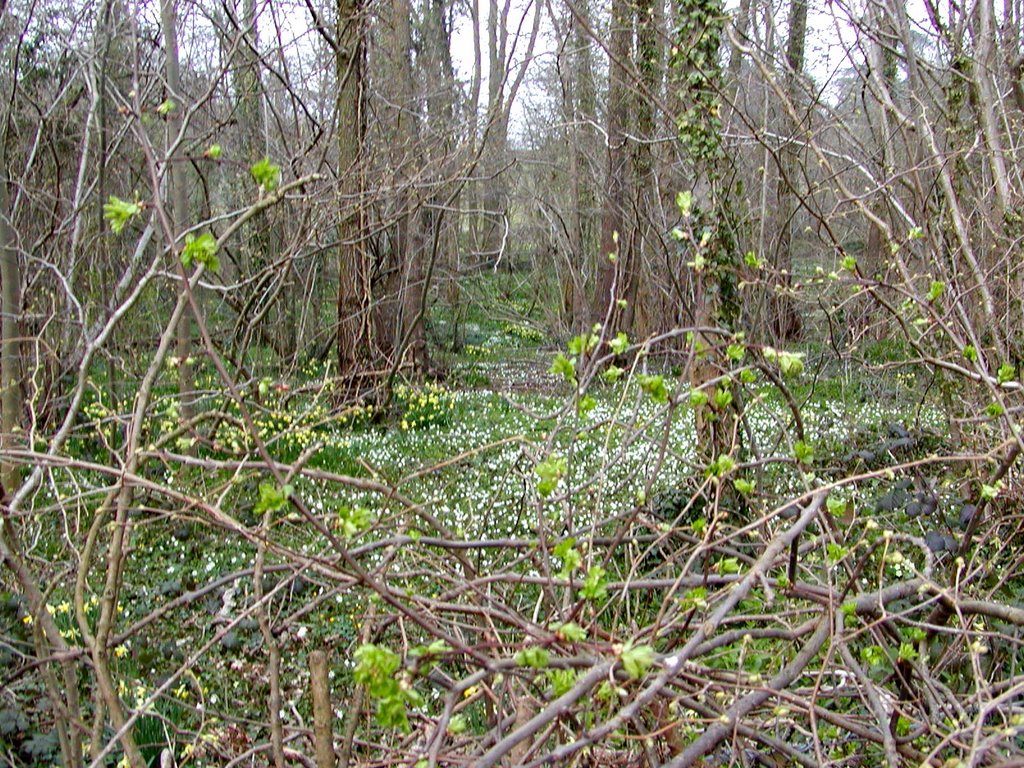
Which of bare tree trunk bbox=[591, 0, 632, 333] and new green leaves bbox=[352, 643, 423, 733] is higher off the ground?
bare tree trunk bbox=[591, 0, 632, 333]

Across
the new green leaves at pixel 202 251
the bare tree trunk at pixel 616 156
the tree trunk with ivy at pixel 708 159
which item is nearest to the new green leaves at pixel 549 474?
A: the new green leaves at pixel 202 251

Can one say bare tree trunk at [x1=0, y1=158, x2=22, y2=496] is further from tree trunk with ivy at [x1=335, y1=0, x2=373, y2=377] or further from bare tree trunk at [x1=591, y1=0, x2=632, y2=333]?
bare tree trunk at [x1=591, y1=0, x2=632, y2=333]

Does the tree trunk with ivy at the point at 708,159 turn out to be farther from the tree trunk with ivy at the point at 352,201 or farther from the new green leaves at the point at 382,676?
the new green leaves at the point at 382,676

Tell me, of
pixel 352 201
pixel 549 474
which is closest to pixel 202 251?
pixel 549 474

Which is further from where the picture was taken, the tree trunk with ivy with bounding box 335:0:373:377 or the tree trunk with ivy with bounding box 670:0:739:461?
the tree trunk with ivy with bounding box 335:0:373:377

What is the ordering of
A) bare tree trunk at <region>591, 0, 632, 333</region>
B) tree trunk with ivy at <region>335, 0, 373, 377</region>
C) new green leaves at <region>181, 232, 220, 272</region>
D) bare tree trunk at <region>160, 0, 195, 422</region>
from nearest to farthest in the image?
new green leaves at <region>181, 232, 220, 272</region>, bare tree trunk at <region>160, 0, 195, 422</region>, tree trunk with ivy at <region>335, 0, 373, 377</region>, bare tree trunk at <region>591, 0, 632, 333</region>

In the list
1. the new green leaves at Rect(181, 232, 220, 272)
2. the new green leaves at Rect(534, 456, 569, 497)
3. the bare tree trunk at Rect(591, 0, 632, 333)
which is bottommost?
the new green leaves at Rect(534, 456, 569, 497)

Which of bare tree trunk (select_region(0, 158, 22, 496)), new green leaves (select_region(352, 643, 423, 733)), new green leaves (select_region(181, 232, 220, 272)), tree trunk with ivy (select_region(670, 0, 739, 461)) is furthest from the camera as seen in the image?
tree trunk with ivy (select_region(670, 0, 739, 461))

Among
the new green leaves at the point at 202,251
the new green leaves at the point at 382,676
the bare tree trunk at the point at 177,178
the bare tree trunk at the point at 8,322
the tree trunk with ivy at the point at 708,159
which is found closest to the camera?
the new green leaves at the point at 382,676

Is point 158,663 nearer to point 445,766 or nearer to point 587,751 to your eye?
point 445,766

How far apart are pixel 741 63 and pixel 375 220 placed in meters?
5.98

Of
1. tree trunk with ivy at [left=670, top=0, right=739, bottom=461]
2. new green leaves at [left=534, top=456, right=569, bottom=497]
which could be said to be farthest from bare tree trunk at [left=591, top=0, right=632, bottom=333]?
new green leaves at [left=534, top=456, right=569, bottom=497]

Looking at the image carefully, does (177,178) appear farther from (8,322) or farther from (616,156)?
(616,156)

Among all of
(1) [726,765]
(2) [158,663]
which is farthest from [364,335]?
(1) [726,765]
